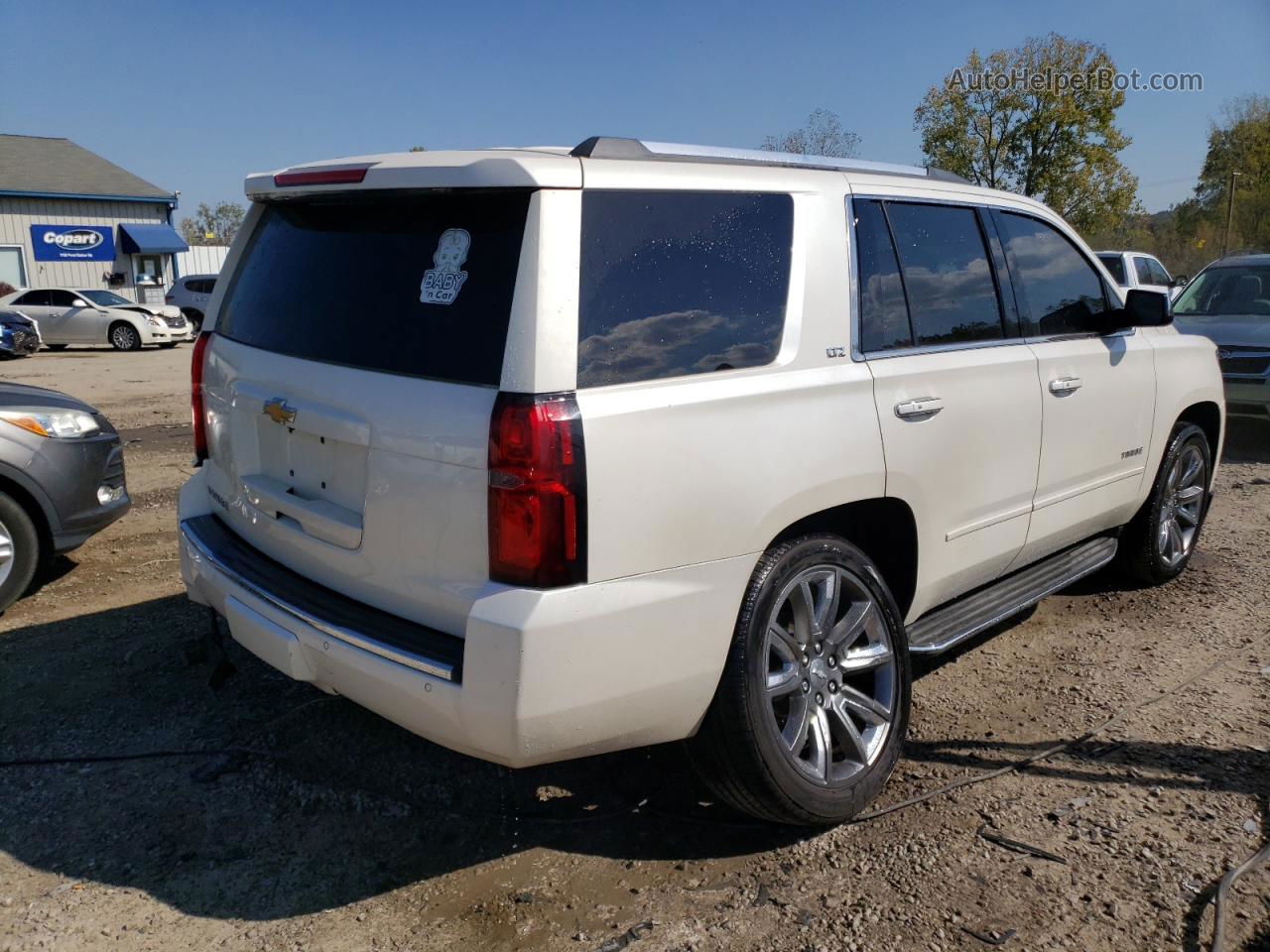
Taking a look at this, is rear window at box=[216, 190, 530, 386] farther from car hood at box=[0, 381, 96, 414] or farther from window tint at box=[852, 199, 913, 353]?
car hood at box=[0, 381, 96, 414]

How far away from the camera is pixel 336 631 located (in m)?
2.76

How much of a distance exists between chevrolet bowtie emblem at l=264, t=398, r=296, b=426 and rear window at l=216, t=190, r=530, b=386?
6.3 inches

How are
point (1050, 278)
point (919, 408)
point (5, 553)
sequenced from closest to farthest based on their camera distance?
point (919, 408) < point (1050, 278) < point (5, 553)

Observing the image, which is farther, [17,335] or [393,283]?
[17,335]

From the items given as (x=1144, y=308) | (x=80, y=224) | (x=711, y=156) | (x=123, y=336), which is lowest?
(x=123, y=336)

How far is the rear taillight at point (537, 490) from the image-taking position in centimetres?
244

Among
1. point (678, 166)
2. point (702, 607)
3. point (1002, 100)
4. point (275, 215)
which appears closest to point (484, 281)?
point (678, 166)

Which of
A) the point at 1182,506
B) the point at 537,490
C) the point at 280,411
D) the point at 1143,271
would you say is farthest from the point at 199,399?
the point at 1143,271

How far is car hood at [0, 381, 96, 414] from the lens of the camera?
5.19 metres

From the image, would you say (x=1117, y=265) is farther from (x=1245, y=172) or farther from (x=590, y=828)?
(x=1245, y=172)

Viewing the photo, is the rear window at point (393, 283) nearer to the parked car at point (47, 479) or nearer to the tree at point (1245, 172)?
the parked car at point (47, 479)

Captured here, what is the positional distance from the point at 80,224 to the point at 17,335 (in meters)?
17.0

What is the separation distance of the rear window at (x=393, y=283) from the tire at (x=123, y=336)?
2334cm

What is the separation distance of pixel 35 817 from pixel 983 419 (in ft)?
11.4
